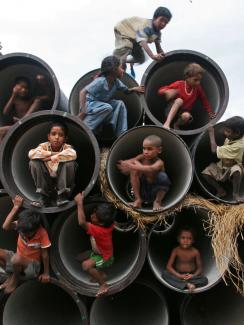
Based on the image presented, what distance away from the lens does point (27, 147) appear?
4.43 meters

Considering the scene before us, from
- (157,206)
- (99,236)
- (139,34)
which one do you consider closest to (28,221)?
(99,236)

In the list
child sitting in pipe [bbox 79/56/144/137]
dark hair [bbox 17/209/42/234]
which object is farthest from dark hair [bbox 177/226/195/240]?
dark hair [bbox 17/209/42/234]

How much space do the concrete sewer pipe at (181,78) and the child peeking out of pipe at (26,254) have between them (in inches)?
69.1

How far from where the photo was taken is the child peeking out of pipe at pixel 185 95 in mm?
4617

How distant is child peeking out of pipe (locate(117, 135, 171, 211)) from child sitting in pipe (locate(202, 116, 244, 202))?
1.98 ft

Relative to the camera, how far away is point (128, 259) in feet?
14.5

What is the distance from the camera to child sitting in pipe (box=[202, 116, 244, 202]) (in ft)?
13.6

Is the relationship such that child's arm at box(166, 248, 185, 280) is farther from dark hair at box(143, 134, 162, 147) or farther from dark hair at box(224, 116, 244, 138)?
dark hair at box(224, 116, 244, 138)

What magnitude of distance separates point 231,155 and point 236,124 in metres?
0.33

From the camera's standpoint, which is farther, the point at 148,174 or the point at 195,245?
the point at 195,245

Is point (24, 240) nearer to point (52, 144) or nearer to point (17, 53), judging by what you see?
point (52, 144)

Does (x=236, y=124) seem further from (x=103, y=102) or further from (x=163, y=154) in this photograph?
(x=103, y=102)

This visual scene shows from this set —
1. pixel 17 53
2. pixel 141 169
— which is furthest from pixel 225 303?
pixel 17 53

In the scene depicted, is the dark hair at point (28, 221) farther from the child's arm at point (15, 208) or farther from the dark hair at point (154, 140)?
the dark hair at point (154, 140)
